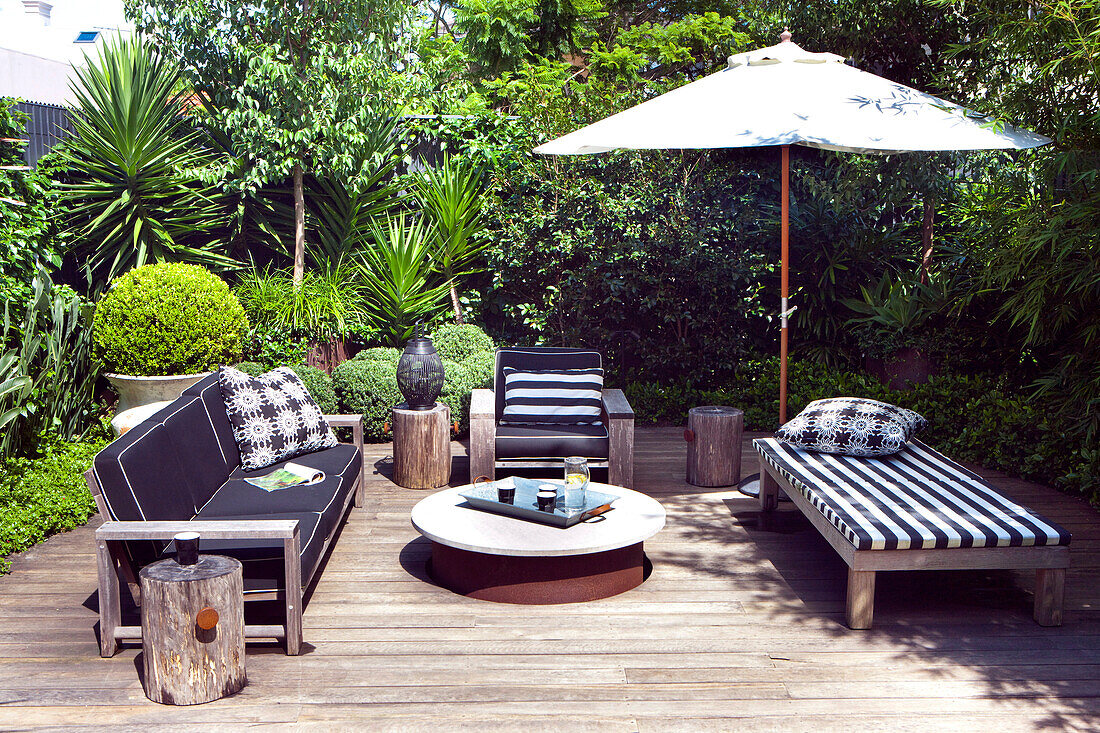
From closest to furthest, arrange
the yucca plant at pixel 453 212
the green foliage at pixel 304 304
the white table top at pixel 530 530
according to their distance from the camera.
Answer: the white table top at pixel 530 530
the green foliage at pixel 304 304
the yucca plant at pixel 453 212

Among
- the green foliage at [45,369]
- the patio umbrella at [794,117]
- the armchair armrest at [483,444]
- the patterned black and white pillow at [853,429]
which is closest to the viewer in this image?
the patio umbrella at [794,117]

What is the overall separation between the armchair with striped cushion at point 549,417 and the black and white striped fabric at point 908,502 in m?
0.89

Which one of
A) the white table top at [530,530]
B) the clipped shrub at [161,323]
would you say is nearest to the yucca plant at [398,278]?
the clipped shrub at [161,323]

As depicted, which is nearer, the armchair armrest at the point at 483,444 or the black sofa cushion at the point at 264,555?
the black sofa cushion at the point at 264,555

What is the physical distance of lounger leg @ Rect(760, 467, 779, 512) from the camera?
5.18 metres

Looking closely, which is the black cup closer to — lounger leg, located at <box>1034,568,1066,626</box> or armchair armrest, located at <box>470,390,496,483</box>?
armchair armrest, located at <box>470,390,496,483</box>

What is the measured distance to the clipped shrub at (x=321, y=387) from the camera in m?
6.81

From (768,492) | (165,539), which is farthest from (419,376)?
(165,539)

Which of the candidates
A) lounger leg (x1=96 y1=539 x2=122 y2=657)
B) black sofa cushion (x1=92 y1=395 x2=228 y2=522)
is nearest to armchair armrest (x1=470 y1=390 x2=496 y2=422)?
black sofa cushion (x1=92 y1=395 x2=228 y2=522)

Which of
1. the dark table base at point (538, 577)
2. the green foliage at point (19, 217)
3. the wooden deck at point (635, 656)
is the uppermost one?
the green foliage at point (19, 217)

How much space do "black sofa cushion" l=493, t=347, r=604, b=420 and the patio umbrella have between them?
1345mm

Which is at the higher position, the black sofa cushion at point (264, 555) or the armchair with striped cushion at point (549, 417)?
the armchair with striped cushion at point (549, 417)

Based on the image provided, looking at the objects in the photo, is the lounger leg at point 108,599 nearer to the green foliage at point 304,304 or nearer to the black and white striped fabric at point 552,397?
the black and white striped fabric at point 552,397

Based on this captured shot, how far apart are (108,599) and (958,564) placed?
3309 mm
